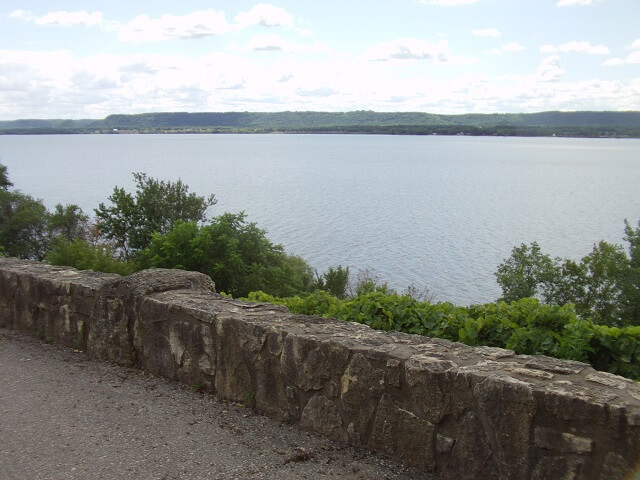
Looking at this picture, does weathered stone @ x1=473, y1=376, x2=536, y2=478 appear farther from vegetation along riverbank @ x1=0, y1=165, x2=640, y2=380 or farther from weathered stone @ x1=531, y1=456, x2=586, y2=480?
vegetation along riverbank @ x1=0, y1=165, x2=640, y2=380

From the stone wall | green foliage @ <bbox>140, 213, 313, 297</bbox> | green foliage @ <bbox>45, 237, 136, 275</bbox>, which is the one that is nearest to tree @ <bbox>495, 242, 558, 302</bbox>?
green foliage @ <bbox>140, 213, 313, 297</bbox>

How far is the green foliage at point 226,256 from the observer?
17.1 meters

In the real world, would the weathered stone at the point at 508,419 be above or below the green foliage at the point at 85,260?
above

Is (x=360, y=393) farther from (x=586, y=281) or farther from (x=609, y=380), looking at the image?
(x=586, y=281)

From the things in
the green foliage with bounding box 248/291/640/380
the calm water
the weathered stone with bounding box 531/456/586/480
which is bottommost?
the calm water

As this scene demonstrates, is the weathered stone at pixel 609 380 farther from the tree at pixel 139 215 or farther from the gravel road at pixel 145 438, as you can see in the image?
the tree at pixel 139 215

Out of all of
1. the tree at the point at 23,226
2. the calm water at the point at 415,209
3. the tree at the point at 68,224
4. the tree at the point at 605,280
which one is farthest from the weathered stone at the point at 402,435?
the tree at the point at 23,226

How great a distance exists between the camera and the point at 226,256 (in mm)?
19047

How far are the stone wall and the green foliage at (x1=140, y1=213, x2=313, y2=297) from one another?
8435 millimetres

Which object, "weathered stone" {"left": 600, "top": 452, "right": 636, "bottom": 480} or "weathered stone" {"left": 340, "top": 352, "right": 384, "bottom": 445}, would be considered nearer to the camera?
"weathered stone" {"left": 600, "top": 452, "right": 636, "bottom": 480}

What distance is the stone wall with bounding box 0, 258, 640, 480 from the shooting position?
3569 mm

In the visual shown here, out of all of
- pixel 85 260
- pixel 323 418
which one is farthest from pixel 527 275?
pixel 323 418

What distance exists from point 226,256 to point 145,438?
1447 centimetres

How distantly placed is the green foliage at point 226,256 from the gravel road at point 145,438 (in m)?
9.07
